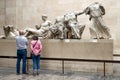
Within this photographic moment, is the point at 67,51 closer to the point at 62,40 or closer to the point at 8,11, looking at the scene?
the point at 62,40

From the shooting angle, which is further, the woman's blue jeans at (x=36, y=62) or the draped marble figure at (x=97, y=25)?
the draped marble figure at (x=97, y=25)

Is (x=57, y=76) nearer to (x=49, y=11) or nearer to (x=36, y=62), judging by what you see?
(x=36, y=62)

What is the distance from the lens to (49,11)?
14.7 meters

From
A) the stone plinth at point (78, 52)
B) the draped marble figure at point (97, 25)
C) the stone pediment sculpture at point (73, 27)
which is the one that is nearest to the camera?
the stone plinth at point (78, 52)

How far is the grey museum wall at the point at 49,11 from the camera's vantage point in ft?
42.9

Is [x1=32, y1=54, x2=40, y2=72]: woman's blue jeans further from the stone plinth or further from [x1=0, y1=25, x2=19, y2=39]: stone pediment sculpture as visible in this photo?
[x1=0, y1=25, x2=19, y2=39]: stone pediment sculpture

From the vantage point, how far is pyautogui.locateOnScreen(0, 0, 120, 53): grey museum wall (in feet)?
42.9

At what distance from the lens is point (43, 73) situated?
9.17 metres

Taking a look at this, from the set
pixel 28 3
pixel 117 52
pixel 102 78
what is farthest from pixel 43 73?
pixel 28 3

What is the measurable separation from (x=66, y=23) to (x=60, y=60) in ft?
4.82

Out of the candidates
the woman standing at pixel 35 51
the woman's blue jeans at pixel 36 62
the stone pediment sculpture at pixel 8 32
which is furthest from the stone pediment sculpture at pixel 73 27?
the stone pediment sculpture at pixel 8 32

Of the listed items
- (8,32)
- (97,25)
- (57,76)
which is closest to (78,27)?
(97,25)

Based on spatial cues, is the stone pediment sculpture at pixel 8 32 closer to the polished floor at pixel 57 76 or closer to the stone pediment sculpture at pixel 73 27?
the polished floor at pixel 57 76

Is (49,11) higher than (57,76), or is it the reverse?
(49,11)
